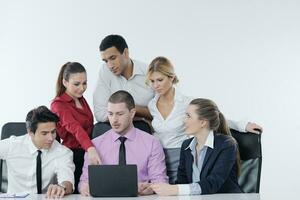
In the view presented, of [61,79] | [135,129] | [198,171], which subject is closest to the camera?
[198,171]

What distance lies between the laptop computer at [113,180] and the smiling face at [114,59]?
99 cm

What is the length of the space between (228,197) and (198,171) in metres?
0.38

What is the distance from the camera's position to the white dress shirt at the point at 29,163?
3.10 metres

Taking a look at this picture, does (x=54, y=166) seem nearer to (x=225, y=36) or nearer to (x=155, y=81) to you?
(x=155, y=81)

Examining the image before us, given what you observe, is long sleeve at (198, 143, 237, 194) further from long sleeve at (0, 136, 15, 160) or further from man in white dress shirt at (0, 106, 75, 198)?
long sleeve at (0, 136, 15, 160)

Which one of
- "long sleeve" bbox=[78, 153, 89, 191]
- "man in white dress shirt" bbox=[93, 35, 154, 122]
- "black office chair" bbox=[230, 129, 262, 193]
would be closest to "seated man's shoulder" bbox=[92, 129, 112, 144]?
"long sleeve" bbox=[78, 153, 89, 191]

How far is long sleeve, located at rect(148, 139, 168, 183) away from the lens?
308cm

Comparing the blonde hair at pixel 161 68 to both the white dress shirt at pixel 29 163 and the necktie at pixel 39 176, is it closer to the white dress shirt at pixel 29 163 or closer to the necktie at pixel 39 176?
the white dress shirt at pixel 29 163

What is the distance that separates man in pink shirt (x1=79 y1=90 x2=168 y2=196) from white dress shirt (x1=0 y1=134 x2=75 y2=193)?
0.45 feet

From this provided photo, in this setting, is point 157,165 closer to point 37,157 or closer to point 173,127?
point 173,127

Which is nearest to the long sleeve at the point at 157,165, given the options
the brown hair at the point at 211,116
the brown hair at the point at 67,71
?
the brown hair at the point at 211,116

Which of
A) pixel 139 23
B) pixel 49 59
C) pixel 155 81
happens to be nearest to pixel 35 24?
pixel 49 59

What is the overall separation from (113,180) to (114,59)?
3.40ft

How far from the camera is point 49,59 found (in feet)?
16.3
